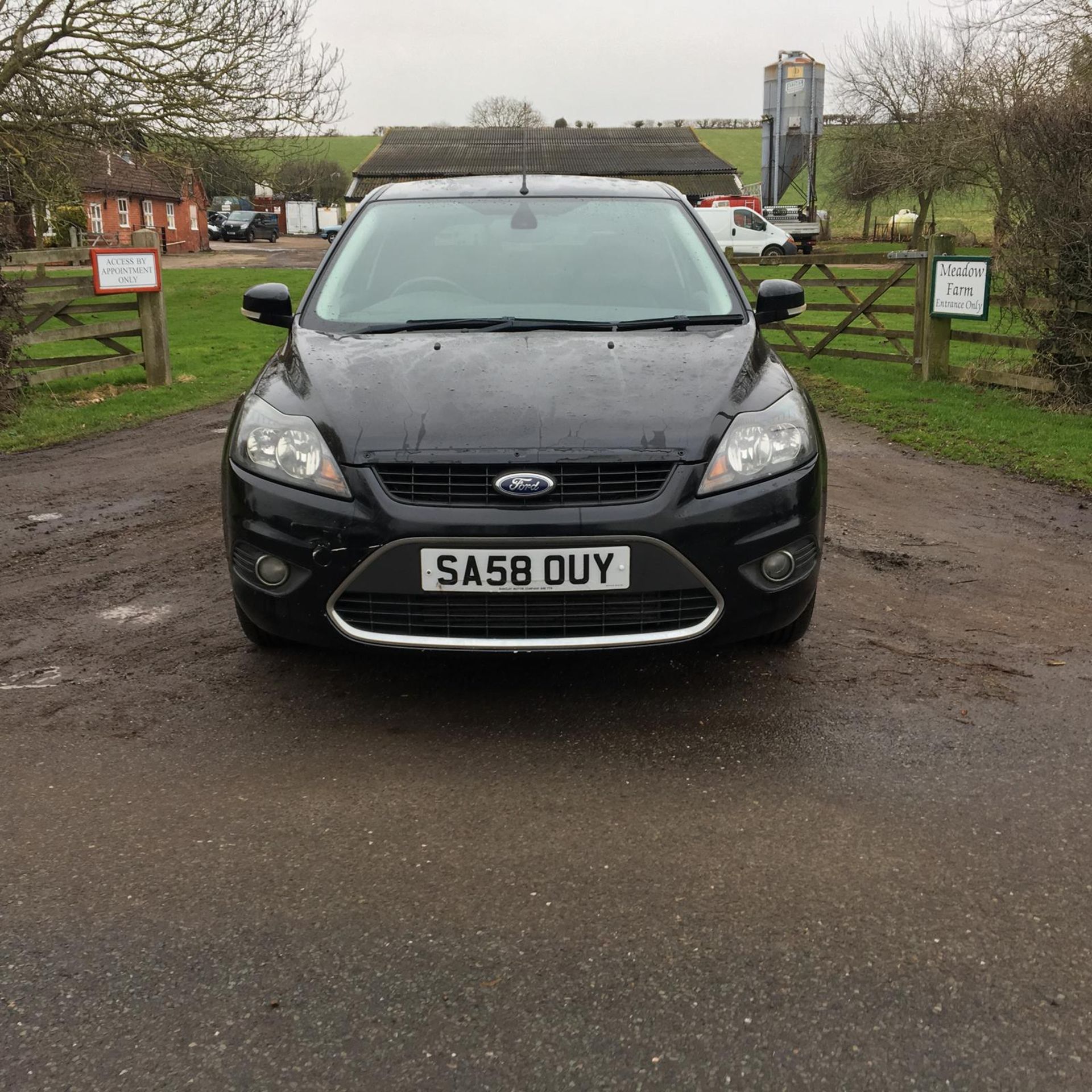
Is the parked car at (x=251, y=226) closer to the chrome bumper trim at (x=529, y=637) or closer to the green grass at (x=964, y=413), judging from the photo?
the green grass at (x=964, y=413)

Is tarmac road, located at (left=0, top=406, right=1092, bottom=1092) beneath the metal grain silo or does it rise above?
beneath

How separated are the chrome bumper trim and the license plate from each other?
0.03 m

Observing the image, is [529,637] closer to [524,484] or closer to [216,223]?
[524,484]

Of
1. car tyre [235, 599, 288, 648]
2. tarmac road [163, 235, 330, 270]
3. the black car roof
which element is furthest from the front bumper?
tarmac road [163, 235, 330, 270]

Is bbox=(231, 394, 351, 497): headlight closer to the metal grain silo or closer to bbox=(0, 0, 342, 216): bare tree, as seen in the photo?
bbox=(0, 0, 342, 216): bare tree

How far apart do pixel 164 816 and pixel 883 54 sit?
168ft

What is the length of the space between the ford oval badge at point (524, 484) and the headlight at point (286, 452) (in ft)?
1.51

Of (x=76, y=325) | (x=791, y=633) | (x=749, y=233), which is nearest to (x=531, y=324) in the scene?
(x=791, y=633)

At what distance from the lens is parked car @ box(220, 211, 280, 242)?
64.2 meters

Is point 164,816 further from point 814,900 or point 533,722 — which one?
point 814,900

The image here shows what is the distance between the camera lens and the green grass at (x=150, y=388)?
9.82 metres

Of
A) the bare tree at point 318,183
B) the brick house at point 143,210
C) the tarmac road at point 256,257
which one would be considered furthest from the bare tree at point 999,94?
the bare tree at point 318,183

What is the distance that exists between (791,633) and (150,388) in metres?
10.2

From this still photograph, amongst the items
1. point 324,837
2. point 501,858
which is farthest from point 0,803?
point 501,858
